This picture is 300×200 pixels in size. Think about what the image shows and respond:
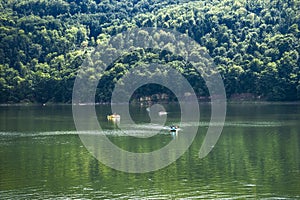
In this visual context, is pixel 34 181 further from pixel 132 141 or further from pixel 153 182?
pixel 132 141

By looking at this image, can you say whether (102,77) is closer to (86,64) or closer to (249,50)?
(86,64)

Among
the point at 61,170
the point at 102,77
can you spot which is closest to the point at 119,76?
the point at 102,77

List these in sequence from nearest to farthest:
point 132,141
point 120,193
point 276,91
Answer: point 120,193, point 132,141, point 276,91

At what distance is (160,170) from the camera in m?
57.9

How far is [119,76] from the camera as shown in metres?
182

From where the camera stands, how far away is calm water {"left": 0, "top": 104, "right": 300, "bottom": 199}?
158 ft

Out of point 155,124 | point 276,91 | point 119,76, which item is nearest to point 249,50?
point 276,91

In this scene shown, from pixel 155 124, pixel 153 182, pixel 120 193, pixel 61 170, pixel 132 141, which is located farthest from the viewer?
pixel 155 124

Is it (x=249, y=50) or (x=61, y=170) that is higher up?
(x=249, y=50)

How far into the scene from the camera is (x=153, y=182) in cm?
5244

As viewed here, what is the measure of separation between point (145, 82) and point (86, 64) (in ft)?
64.4

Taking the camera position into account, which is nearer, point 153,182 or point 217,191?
point 217,191

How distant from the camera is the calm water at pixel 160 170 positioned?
1900 inches

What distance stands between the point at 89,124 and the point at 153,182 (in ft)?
181
